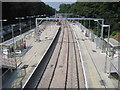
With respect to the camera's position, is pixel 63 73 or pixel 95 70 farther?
pixel 95 70

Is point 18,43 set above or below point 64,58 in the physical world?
above

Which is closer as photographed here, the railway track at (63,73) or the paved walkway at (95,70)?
the paved walkway at (95,70)

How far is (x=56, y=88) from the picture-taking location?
14391 mm

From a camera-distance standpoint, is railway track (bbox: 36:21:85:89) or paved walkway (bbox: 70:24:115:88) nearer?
paved walkway (bbox: 70:24:115:88)

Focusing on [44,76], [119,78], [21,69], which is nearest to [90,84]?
[119,78]

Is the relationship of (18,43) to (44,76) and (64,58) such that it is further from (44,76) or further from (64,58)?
(44,76)

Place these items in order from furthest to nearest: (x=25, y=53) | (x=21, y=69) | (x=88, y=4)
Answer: (x=88, y=4) < (x=25, y=53) < (x=21, y=69)

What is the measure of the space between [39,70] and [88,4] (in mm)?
50131

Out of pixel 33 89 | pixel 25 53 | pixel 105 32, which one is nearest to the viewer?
pixel 33 89

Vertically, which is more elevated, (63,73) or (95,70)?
(95,70)

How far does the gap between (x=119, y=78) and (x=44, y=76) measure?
7110 millimetres

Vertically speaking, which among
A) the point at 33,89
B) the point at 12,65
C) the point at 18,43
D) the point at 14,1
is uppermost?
the point at 14,1

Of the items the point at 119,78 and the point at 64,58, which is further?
the point at 64,58

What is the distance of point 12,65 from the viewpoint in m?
18.1
